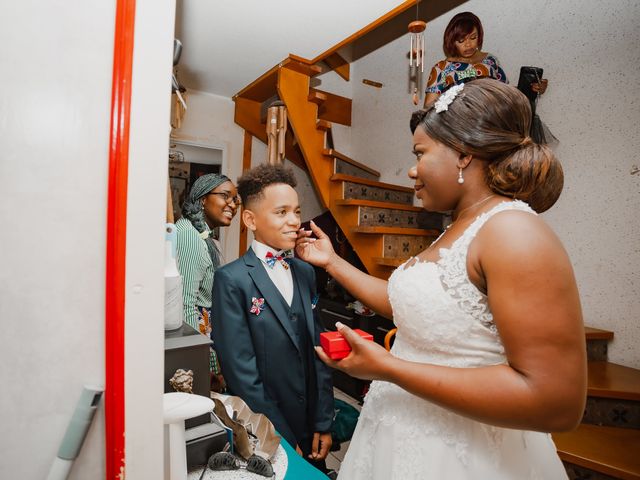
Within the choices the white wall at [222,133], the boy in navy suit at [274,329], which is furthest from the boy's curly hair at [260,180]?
the white wall at [222,133]

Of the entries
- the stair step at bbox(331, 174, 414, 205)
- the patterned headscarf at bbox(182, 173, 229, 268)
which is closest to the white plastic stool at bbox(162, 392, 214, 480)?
the patterned headscarf at bbox(182, 173, 229, 268)

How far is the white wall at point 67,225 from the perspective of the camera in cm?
56

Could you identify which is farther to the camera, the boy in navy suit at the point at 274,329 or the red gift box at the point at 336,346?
the boy in navy suit at the point at 274,329

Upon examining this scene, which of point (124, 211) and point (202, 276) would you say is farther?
point (202, 276)

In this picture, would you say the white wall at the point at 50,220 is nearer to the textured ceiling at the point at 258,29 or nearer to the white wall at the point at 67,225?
the white wall at the point at 67,225

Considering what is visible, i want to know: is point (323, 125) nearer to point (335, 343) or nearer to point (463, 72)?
point (463, 72)

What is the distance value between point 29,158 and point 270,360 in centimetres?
101

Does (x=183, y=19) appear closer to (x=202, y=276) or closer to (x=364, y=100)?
(x=202, y=276)

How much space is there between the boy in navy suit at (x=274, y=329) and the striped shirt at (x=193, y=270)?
1.60ft

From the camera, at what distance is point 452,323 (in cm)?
76

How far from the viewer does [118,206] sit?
1.88 feet

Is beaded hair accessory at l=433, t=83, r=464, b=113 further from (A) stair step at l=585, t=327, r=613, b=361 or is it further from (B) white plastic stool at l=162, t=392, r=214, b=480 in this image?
(A) stair step at l=585, t=327, r=613, b=361

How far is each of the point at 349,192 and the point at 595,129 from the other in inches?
71.1

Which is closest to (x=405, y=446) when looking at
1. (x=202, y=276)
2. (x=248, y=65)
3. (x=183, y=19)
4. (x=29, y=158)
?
(x=29, y=158)
